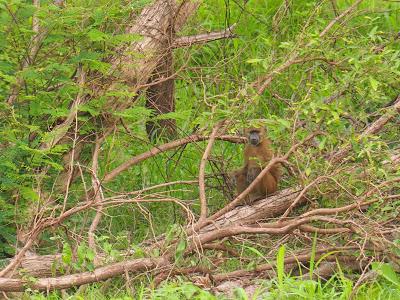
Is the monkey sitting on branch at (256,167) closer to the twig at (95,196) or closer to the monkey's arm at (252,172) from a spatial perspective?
the monkey's arm at (252,172)

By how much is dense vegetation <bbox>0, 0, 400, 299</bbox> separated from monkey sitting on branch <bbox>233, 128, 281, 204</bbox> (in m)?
0.22

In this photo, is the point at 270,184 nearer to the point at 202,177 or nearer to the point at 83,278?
the point at 202,177

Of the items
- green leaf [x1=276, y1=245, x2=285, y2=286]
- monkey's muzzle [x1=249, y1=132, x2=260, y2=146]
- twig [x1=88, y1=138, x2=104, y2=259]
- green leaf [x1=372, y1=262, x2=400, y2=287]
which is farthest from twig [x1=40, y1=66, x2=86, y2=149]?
green leaf [x1=372, y1=262, x2=400, y2=287]

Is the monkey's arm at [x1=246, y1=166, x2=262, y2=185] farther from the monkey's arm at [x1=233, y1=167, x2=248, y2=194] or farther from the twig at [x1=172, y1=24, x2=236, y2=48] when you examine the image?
the twig at [x1=172, y1=24, x2=236, y2=48]

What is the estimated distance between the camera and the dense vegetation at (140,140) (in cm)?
580

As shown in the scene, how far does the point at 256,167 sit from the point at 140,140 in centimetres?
95

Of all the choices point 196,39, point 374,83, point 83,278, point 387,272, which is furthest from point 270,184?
point 83,278

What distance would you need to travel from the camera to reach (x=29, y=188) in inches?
249

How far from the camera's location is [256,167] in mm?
7324

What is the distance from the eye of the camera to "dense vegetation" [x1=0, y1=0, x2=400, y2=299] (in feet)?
19.0

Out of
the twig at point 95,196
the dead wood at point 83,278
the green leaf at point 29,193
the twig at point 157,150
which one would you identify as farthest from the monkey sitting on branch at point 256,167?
the green leaf at point 29,193

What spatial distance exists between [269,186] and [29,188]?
5.93ft

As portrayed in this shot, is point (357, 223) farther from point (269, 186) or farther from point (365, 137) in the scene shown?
point (269, 186)

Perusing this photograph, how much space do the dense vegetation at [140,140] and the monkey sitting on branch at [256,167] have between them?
0.22 m
